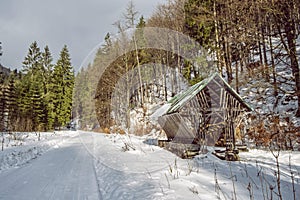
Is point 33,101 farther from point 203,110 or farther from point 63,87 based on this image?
point 203,110

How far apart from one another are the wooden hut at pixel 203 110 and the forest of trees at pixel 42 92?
25684 mm

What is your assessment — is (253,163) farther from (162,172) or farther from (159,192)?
(159,192)

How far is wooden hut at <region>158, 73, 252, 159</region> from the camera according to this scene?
330 inches

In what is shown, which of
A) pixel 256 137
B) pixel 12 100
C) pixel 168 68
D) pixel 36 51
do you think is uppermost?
pixel 36 51

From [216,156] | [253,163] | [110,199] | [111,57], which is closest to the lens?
[110,199]

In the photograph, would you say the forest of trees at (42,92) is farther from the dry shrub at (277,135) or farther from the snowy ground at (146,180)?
the dry shrub at (277,135)

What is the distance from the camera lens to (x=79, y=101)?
4859cm

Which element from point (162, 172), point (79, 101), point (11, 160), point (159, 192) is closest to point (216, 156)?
point (162, 172)

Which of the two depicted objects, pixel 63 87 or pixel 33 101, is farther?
pixel 63 87

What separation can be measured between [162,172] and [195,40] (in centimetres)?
1800

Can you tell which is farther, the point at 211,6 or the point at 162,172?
the point at 211,6

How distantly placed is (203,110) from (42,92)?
3749cm

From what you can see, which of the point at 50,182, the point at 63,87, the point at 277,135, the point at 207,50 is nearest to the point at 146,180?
the point at 50,182

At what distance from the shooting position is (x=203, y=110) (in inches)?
336
